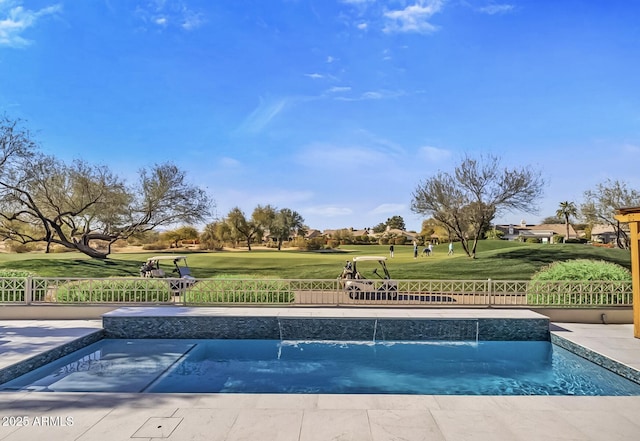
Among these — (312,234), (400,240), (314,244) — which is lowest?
(314,244)

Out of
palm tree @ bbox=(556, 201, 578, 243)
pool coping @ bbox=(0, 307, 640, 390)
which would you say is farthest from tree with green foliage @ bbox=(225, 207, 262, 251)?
palm tree @ bbox=(556, 201, 578, 243)

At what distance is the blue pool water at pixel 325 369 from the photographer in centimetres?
518

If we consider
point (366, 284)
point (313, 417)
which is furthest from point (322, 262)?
point (313, 417)

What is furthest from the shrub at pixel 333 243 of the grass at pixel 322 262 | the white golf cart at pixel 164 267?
the white golf cart at pixel 164 267

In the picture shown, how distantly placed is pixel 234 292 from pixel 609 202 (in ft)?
66.9

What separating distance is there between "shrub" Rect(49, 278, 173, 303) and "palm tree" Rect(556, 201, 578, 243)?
2165 centimetres

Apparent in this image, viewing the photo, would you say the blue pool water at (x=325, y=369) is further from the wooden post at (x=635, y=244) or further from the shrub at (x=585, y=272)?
the shrub at (x=585, y=272)

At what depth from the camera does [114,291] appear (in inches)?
366

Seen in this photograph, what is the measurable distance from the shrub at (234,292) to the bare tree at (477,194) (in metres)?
10.7

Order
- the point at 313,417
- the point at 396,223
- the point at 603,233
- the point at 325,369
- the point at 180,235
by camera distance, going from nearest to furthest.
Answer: the point at 313,417 → the point at 325,369 → the point at 180,235 → the point at 396,223 → the point at 603,233

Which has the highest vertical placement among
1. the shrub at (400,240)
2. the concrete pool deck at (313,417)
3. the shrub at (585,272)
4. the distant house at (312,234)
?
the distant house at (312,234)

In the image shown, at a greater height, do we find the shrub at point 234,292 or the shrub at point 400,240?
the shrub at point 400,240

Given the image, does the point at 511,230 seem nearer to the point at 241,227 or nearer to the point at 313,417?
the point at 241,227

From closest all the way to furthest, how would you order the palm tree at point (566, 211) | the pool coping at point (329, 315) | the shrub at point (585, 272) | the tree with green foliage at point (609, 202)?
the pool coping at point (329, 315) < the shrub at point (585, 272) < the tree with green foliage at point (609, 202) < the palm tree at point (566, 211)
